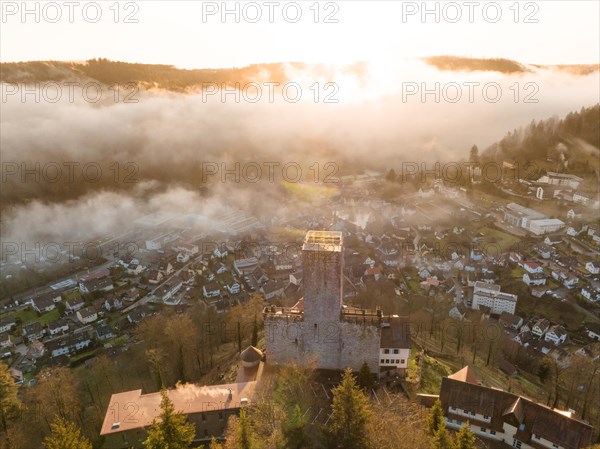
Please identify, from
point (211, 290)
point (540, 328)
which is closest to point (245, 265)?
point (211, 290)

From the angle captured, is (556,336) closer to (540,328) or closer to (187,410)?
(540,328)

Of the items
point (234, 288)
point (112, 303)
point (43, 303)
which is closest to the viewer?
point (112, 303)

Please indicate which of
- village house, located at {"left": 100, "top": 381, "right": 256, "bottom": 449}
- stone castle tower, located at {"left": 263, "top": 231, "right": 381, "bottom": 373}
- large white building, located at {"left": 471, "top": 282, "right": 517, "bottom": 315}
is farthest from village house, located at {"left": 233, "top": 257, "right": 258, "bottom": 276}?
village house, located at {"left": 100, "top": 381, "right": 256, "bottom": 449}

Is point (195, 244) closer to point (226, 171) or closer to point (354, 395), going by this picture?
point (226, 171)

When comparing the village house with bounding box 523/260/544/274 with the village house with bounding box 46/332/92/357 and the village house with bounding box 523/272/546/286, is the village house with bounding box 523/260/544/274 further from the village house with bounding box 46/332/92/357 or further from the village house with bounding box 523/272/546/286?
the village house with bounding box 46/332/92/357

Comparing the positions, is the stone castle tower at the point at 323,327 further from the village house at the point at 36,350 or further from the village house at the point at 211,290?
the village house at the point at 211,290

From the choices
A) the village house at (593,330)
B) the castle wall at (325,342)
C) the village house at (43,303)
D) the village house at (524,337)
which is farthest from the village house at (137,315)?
the village house at (593,330)

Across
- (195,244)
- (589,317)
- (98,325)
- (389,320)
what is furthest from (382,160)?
(389,320)
